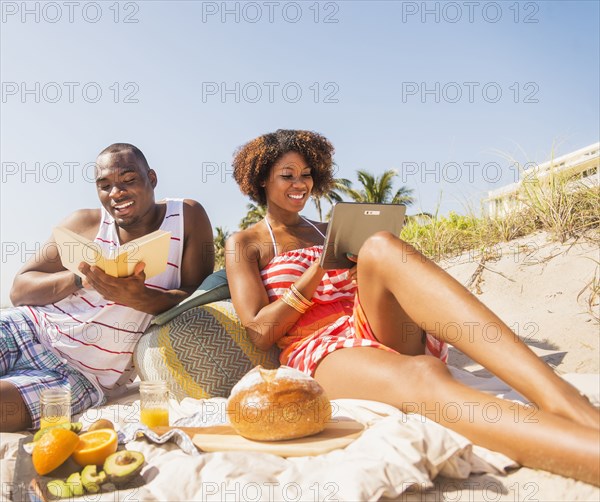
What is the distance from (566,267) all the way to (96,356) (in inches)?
154

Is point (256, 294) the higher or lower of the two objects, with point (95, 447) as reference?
higher

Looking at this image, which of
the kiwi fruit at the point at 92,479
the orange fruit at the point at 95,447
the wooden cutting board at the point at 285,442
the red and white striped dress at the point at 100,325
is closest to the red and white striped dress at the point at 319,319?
the wooden cutting board at the point at 285,442

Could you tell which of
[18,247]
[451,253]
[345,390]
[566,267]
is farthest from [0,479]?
[451,253]

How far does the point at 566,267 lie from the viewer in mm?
5074

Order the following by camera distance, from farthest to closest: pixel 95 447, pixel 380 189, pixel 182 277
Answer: pixel 380 189 < pixel 182 277 < pixel 95 447

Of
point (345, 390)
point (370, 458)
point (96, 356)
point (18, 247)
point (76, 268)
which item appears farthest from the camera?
point (18, 247)

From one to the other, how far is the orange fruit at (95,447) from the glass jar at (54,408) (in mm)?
576

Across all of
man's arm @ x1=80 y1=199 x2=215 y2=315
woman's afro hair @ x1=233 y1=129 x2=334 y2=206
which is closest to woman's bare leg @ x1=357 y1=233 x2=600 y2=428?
man's arm @ x1=80 y1=199 x2=215 y2=315

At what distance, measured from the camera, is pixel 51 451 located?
6.85ft

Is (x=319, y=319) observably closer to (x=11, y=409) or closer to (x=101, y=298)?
(x=101, y=298)

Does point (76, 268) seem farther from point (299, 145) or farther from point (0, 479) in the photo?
point (299, 145)

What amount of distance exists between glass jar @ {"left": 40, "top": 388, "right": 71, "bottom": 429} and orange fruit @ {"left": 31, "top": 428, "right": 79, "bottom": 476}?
0.66 m

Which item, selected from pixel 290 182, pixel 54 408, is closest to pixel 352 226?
pixel 290 182

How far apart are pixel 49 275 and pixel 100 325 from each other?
437 mm
